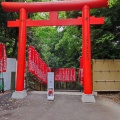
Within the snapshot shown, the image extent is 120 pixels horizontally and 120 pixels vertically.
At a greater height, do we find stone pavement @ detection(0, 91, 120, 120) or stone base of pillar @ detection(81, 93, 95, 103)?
stone base of pillar @ detection(81, 93, 95, 103)

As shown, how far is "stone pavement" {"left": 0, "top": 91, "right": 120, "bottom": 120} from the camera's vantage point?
643cm

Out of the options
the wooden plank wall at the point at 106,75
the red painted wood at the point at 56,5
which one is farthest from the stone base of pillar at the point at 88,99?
the red painted wood at the point at 56,5

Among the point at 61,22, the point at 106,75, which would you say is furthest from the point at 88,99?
the point at 61,22

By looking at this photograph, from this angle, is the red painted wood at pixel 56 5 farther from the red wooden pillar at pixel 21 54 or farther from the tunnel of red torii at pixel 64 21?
the red wooden pillar at pixel 21 54

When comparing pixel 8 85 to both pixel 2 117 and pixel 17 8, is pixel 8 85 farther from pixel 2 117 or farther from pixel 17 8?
pixel 2 117

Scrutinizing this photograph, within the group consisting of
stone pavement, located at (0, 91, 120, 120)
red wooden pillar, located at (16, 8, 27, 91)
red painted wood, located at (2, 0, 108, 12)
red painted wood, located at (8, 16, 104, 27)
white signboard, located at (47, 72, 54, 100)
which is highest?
red painted wood, located at (2, 0, 108, 12)

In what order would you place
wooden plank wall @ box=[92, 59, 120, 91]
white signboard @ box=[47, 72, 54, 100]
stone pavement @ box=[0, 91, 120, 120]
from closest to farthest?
stone pavement @ box=[0, 91, 120, 120] → white signboard @ box=[47, 72, 54, 100] → wooden plank wall @ box=[92, 59, 120, 91]

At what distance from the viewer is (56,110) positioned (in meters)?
7.33

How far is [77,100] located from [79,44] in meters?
6.21

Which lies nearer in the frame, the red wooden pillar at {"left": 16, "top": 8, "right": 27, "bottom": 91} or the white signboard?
the white signboard

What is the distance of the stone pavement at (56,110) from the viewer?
6426 mm

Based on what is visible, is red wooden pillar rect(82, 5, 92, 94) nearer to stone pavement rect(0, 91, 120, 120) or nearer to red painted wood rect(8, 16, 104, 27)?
red painted wood rect(8, 16, 104, 27)

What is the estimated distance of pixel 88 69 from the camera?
9508 mm

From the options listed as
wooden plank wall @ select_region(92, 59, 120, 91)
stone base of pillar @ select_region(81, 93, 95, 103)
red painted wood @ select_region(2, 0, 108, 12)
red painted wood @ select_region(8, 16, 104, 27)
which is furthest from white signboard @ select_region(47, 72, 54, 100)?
red painted wood @ select_region(2, 0, 108, 12)
